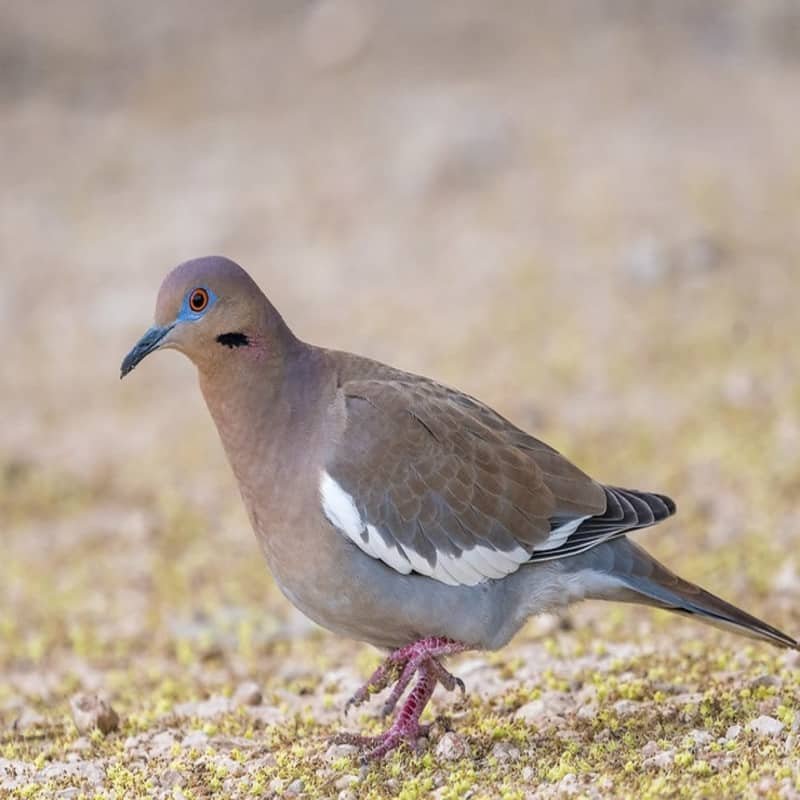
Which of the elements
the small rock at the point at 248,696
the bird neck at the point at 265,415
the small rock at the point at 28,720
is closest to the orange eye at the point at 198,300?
the bird neck at the point at 265,415

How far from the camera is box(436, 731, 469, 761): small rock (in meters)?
4.79

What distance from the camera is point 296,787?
4590 millimetres

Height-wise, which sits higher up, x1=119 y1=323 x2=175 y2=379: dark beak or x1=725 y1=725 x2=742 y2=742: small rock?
x1=119 y1=323 x2=175 y2=379: dark beak

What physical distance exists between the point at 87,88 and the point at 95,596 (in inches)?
393

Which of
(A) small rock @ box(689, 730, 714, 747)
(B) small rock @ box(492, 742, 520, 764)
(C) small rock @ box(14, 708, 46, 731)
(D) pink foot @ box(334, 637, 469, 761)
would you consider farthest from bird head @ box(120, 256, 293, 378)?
(A) small rock @ box(689, 730, 714, 747)

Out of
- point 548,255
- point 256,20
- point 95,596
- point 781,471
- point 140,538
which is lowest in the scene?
point 95,596

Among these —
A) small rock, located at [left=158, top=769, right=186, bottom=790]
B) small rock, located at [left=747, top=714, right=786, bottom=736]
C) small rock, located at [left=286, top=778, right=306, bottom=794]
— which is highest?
small rock, located at [left=747, top=714, right=786, bottom=736]

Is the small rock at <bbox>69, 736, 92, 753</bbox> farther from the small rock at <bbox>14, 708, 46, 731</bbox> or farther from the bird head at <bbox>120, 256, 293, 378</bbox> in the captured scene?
the bird head at <bbox>120, 256, 293, 378</bbox>

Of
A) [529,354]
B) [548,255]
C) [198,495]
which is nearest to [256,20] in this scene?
[548,255]

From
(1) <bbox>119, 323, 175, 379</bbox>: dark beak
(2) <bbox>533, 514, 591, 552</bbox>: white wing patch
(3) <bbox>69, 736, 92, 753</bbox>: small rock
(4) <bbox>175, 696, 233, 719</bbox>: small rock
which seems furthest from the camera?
(4) <bbox>175, 696, 233, 719</bbox>: small rock

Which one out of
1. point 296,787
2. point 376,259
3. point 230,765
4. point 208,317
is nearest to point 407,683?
point 296,787

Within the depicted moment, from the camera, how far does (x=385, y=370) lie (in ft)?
17.3

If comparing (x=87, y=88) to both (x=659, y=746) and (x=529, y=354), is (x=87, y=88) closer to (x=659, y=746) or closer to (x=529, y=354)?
(x=529, y=354)

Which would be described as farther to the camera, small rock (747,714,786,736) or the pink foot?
the pink foot
